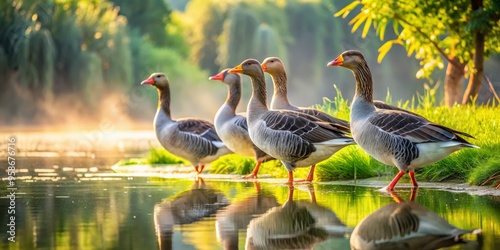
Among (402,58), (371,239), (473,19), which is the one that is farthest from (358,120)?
(402,58)

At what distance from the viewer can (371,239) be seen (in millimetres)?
7973

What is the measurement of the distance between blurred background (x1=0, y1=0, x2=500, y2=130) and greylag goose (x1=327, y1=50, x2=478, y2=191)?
1207 cm

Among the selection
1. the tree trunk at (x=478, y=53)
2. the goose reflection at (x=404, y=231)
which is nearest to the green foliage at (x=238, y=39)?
the tree trunk at (x=478, y=53)

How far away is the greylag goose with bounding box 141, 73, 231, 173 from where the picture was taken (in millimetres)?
16516

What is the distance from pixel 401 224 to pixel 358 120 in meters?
3.48

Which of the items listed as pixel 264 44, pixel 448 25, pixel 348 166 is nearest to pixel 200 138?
pixel 348 166

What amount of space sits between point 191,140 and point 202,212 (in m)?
6.34

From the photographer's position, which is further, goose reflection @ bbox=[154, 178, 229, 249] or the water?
goose reflection @ bbox=[154, 178, 229, 249]

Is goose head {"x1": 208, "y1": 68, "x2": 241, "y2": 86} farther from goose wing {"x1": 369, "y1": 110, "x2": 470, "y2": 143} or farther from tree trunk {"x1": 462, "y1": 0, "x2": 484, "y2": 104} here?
tree trunk {"x1": 462, "y1": 0, "x2": 484, "y2": 104}

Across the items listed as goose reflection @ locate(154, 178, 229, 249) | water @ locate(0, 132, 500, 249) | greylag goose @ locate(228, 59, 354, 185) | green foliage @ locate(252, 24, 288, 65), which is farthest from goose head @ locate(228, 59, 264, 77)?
green foliage @ locate(252, 24, 288, 65)

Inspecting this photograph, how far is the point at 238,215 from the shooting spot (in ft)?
32.1

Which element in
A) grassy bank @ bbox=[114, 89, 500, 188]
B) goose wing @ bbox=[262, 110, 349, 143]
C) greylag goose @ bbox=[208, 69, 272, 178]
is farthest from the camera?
greylag goose @ bbox=[208, 69, 272, 178]

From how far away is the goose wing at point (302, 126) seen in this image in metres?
13.0

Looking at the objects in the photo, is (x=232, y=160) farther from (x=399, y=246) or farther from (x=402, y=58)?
(x=402, y=58)
